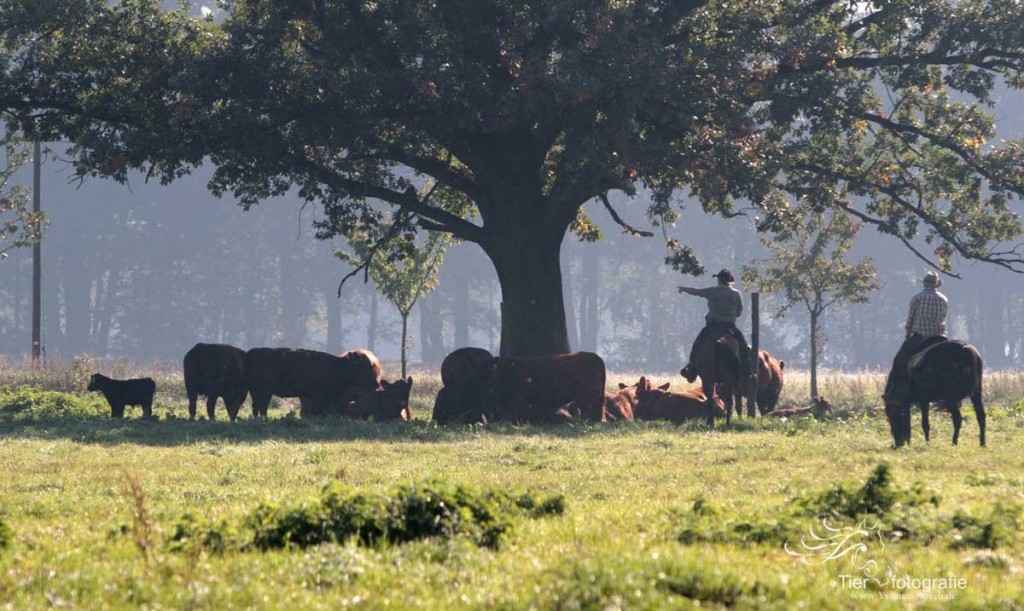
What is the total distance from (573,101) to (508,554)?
15374 millimetres

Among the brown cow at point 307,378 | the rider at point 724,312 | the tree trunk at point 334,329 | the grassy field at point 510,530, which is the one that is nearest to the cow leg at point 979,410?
the grassy field at point 510,530

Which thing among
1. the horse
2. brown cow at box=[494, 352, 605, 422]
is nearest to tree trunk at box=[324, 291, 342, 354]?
brown cow at box=[494, 352, 605, 422]

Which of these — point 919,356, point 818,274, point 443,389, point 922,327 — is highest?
point 818,274

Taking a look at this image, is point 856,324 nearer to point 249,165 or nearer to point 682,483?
point 249,165

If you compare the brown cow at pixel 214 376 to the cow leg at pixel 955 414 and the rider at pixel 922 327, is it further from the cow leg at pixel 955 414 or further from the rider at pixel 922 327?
the cow leg at pixel 955 414

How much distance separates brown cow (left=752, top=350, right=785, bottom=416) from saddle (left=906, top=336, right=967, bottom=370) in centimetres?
1017

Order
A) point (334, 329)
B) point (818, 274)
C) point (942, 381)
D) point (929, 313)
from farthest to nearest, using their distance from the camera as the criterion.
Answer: point (334, 329) → point (818, 274) → point (929, 313) → point (942, 381)

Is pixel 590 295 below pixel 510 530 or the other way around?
the other way around

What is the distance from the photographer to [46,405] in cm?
2658

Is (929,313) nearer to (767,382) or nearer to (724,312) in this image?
(724,312)

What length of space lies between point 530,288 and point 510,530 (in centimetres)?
1770

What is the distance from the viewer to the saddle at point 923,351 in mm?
18516

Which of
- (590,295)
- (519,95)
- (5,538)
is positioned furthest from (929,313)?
(590,295)

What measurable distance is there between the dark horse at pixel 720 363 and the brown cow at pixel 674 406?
1.93 m
